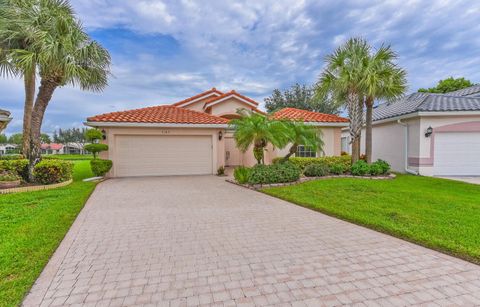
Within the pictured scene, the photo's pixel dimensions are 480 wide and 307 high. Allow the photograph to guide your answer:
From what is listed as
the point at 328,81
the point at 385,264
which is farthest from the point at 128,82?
the point at 385,264

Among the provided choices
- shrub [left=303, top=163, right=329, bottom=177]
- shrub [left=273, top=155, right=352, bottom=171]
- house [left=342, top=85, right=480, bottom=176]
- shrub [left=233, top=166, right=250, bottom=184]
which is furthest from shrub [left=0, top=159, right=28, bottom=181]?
house [left=342, top=85, right=480, bottom=176]

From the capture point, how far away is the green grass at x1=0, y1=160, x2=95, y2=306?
10.5 ft

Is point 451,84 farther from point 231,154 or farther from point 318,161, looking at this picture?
point 231,154

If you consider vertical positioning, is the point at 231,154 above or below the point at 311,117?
below

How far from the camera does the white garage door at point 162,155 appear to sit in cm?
1407

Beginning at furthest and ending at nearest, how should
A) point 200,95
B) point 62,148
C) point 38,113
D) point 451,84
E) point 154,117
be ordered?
point 62,148 → point 451,84 → point 200,95 → point 154,117 → point 38,113

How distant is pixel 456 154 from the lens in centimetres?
1321

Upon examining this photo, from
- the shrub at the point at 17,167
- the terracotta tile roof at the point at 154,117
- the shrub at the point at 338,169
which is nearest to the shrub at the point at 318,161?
the shrub at the point at 338,169

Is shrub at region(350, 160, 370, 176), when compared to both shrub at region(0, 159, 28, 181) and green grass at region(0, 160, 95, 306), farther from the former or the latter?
shrub at region(0, 159, 28, 181)

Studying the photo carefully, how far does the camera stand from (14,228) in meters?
5.25

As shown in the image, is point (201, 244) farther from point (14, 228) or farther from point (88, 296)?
point (14, 228)

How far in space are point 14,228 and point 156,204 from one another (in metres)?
3.34

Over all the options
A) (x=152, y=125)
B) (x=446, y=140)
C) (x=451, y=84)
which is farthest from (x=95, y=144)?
(x=451, y=84)

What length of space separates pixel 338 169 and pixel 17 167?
14.9 metres
